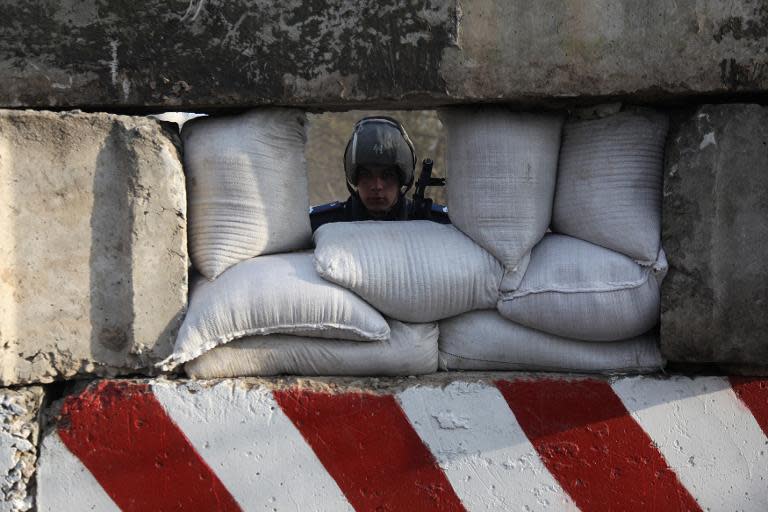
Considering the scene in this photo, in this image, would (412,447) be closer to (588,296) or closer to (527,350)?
(527,350)

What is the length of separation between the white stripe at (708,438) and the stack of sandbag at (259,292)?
1.73 ft

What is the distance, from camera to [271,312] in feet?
7.14

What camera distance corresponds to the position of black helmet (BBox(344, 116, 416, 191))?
371 cm

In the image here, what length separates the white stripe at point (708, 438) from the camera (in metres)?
2.21

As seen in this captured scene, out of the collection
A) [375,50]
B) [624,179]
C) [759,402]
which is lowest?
[759,402]

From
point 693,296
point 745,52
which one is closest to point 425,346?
point 693,296

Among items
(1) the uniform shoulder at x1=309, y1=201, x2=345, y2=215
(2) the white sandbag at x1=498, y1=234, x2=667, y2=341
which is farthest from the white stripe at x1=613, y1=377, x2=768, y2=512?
(1) the uniform shoulder at x1=309, y1=201, x2=345, y2=215

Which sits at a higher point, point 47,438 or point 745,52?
point 745,52

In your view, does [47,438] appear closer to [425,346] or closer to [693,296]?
[425,346]

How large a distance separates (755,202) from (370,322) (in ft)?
2.99

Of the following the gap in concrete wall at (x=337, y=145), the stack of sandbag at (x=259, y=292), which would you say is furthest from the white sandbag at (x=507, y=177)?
the gap in concrete wall at (x=337, y=145)

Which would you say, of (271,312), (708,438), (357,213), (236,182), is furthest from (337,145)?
(708,438)

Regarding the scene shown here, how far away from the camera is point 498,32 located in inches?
84.6

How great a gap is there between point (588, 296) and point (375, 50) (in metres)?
0.75
